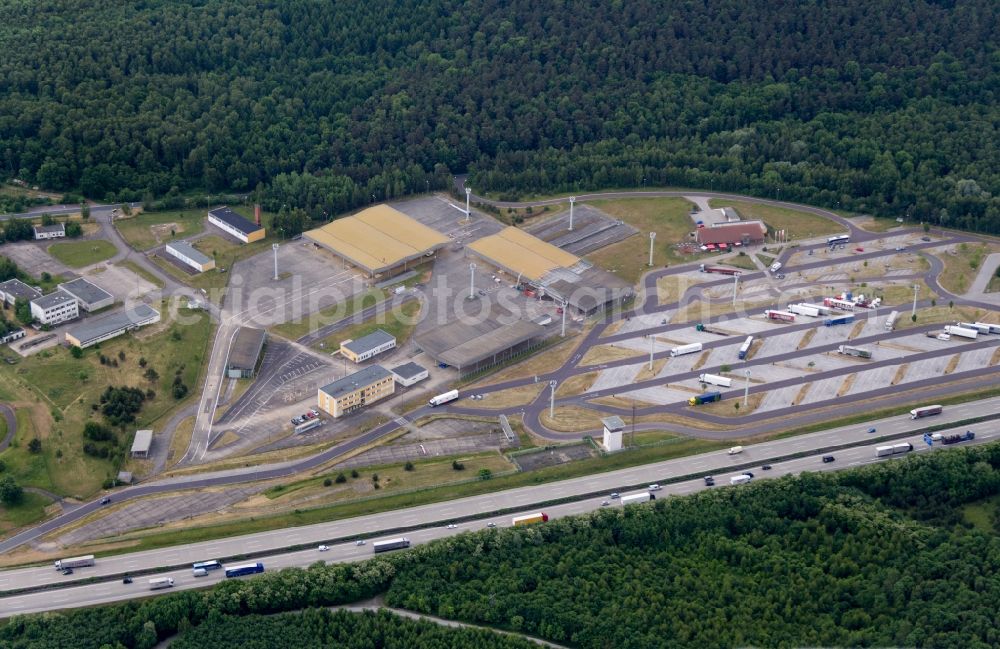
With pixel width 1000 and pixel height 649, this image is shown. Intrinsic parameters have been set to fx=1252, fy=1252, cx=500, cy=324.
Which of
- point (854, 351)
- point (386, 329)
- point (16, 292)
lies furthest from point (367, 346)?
point (854, 351)

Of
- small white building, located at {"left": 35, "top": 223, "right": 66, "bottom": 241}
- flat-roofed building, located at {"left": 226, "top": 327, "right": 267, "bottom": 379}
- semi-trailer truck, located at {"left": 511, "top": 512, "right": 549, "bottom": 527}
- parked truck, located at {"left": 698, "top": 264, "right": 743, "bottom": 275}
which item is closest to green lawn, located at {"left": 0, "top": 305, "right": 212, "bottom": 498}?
flat-roofed building, located at {"left": 226, "top": 327, "right": 267, "bottom": 379}

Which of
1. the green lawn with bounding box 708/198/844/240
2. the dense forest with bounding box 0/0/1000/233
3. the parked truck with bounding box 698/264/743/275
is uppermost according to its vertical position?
the dense forest with bounding box 0/0/1000/233

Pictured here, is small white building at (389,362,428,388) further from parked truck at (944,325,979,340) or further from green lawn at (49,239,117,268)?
parked truck at (944,325,979,340)

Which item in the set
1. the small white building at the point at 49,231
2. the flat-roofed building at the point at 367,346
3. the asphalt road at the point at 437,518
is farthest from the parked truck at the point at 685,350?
the small white building at the point at 49,231

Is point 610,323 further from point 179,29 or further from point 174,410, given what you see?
point 179,29

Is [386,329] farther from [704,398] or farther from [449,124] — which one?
[449,124]

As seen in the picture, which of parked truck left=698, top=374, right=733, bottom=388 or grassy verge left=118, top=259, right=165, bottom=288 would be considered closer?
parked truck left=698, top=374, right=733, bottom=388
